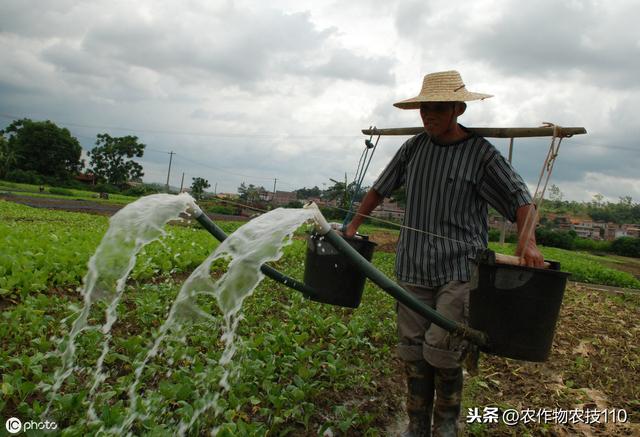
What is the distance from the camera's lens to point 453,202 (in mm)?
2311

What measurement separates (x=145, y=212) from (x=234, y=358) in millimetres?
1246

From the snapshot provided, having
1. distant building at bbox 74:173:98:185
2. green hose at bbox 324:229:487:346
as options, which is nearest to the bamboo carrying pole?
green hose at bbox 324:229:487:346

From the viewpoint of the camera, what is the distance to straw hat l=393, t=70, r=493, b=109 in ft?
7.22

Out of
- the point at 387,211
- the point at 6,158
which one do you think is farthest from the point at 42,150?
the point at 387,211

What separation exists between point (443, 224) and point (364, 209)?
521mm

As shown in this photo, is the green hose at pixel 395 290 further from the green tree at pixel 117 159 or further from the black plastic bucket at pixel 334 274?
the green tree at pixel 117 159

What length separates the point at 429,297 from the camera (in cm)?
238

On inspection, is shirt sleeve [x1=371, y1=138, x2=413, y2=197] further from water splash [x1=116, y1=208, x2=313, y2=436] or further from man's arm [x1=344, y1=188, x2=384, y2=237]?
water splash [x1=116, y1=208, x2=313, y2=436]

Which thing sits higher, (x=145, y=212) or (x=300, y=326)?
(x=145, y=212)

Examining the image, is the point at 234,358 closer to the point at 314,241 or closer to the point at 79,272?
the point at 314,241

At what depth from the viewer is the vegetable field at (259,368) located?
234cm

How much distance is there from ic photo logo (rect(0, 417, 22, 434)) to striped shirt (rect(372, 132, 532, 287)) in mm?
1801

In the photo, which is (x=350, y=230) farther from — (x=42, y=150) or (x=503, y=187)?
(x=42, y=150)

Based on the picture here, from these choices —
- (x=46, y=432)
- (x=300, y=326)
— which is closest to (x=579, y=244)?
(x=300, y=326)
